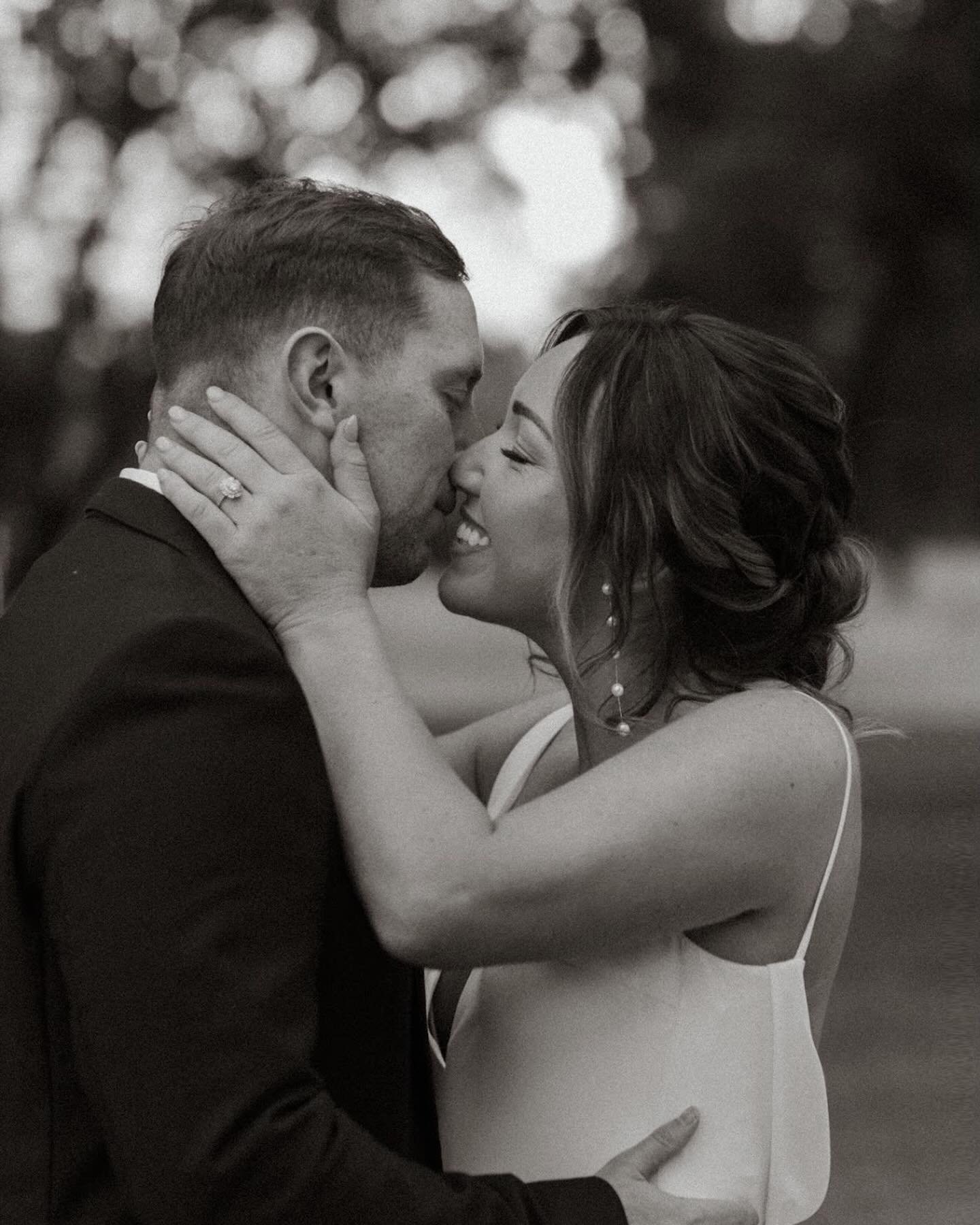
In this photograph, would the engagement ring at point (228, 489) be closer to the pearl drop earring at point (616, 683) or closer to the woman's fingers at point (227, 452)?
the woman's fingers at point (227, 452)

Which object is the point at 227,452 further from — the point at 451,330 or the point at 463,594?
the point at 463,594

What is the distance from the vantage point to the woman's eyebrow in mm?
3332

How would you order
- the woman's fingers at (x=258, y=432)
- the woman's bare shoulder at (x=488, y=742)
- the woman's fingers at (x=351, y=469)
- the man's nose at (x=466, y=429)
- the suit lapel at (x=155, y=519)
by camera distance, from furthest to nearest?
the woman's bare shoulder at (x=488, y=742) < the man's nose at (x=466, y=429) < the woman's fingers at (x=351, y=469) < the woman's fingers at (x=258, y=432) < the suit lapel at (x=155, y=519)

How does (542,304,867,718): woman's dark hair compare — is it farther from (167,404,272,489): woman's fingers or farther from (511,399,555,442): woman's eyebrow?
(167,404,272,489): woman's fingers

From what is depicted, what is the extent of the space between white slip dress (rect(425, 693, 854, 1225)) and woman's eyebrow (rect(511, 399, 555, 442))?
0.81 meters

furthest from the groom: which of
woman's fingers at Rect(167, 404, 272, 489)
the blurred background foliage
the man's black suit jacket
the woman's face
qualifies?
the blurred background foliage

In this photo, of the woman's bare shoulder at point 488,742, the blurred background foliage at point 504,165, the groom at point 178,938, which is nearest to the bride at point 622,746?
the groom at point 178,938

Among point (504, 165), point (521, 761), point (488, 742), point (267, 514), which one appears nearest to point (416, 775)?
point (267, 514)

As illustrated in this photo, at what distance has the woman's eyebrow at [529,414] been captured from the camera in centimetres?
333

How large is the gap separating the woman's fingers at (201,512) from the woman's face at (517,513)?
78cm

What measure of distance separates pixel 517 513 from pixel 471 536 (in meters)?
0.14

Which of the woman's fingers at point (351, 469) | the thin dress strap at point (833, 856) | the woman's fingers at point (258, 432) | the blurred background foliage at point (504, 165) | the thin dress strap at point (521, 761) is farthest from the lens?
the blurred background foliage at point (504, 165)

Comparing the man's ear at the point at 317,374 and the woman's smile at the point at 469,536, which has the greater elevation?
the man's ear at the point at 317,374

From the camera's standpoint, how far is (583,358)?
333cm
